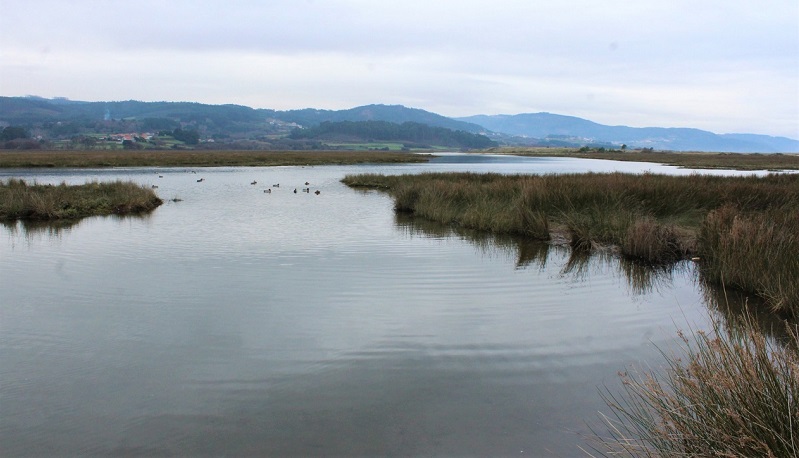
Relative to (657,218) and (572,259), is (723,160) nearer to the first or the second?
(657,218)

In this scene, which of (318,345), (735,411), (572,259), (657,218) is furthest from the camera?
(657,218)

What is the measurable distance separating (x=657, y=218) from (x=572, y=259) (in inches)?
177

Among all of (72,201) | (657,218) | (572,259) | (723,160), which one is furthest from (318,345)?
(723,160)

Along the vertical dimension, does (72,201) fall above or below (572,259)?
above

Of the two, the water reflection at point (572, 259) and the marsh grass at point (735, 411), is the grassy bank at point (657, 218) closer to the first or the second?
the water reflection at point (572, 259)

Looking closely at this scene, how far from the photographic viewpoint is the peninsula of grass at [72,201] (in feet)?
65.1

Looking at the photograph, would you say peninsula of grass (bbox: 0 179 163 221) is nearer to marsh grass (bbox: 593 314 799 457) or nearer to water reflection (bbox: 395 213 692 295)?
water reflection (bbox: 395 213 692 295)

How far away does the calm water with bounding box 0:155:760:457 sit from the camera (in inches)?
190

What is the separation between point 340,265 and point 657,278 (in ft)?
20.4

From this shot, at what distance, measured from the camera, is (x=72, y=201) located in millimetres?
21484

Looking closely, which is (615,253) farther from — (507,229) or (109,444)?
(109,444)

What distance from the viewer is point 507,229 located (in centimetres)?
1644

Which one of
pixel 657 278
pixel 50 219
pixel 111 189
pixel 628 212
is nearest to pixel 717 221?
pixel 657 278

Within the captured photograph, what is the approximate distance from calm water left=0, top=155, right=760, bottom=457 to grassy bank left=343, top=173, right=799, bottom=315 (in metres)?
0.94
